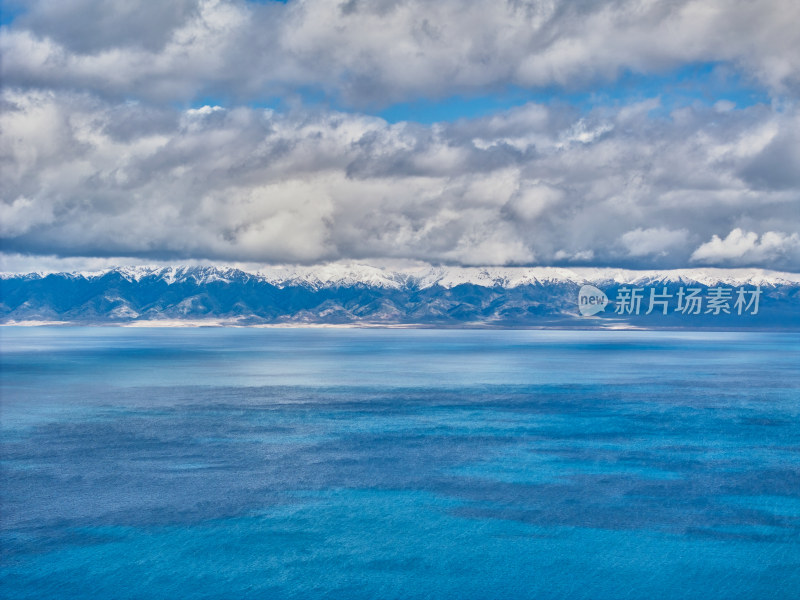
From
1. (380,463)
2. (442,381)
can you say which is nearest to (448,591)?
(380,463)

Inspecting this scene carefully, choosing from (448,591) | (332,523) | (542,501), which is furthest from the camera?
(542,501)

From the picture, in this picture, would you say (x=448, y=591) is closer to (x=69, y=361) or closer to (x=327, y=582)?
(x=327, y=582)

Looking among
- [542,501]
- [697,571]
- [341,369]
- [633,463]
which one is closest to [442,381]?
[341,369]

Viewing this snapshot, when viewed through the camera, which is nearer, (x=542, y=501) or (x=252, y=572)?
(x=252, y=572)

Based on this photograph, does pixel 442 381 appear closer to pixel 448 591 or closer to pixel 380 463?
pixel 380 463

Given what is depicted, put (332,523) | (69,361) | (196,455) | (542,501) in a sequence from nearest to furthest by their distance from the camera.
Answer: (332,523) < (542,501) < (196,455) < (69,361)

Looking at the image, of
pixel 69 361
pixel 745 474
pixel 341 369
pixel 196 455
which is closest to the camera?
pixel 745 474
